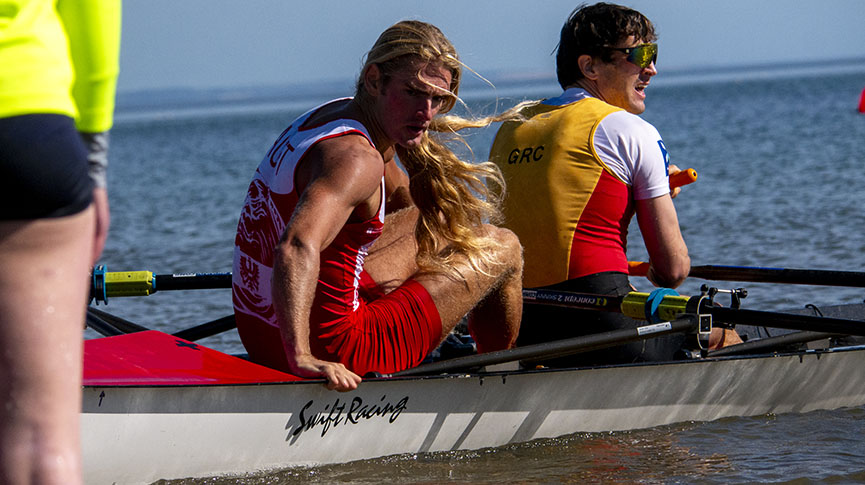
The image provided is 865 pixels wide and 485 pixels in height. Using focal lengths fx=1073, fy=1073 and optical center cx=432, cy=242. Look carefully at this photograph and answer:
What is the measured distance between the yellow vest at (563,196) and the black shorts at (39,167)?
10.1 feet

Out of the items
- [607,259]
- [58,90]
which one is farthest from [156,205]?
[58,90]

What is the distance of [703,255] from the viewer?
1051 centimetres

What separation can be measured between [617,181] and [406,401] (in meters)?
1.31

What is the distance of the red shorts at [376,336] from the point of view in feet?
12.9

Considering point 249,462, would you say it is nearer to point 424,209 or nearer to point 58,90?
point 424,209

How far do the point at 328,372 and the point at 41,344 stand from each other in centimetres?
197

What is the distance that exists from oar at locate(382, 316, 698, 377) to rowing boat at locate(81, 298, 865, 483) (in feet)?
0.18

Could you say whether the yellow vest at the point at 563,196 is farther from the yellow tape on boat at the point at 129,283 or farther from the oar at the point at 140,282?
the yellow tape on boat at the point at 129,283

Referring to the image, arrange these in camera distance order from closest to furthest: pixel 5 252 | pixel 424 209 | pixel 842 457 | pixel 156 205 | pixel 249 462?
pixel 5 252 < pixel 249 462 < pixel 424 209 < pixel 842 457 < pixel 156 205

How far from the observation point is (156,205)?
19000mm

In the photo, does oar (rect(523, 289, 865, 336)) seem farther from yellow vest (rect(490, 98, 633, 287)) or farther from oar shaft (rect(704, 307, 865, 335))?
yellow vest (rect(490, 98, 633, 287))

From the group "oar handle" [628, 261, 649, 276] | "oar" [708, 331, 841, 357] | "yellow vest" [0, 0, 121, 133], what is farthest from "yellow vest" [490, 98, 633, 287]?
"yellow vest" [0, 0, 121, 133]

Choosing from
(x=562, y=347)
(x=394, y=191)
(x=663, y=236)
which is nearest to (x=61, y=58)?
(x=394, y=191)

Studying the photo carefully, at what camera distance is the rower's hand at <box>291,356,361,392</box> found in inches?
141
